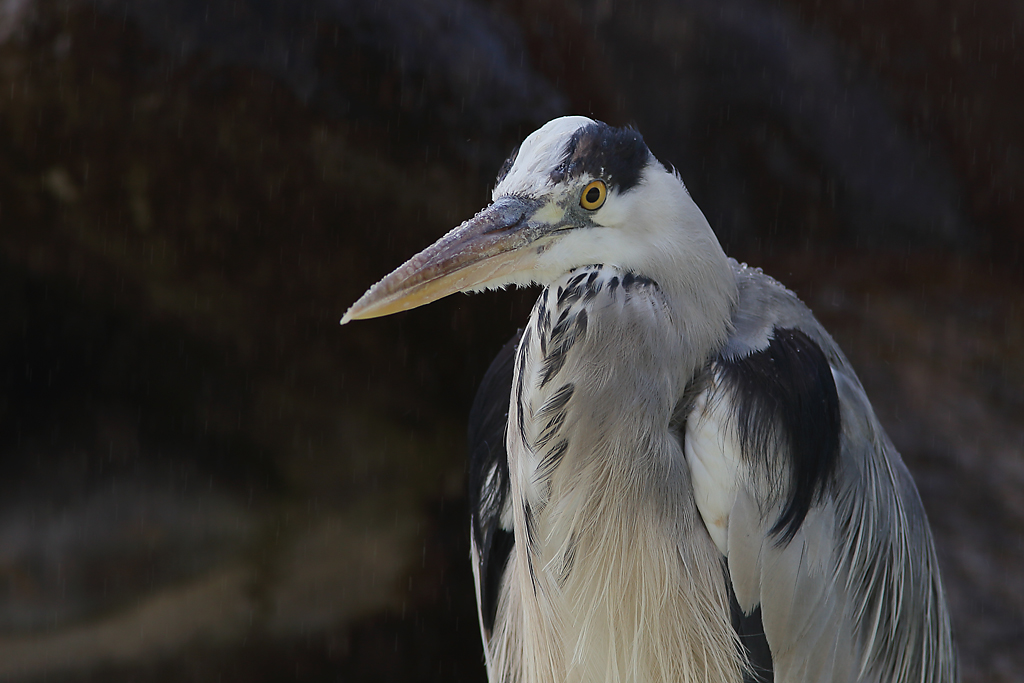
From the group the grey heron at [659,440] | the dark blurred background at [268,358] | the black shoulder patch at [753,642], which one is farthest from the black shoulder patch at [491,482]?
the dark blurred background at [268,358]

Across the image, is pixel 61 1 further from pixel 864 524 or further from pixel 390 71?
pixel 864 524

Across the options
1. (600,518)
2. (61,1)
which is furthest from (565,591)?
(61,1)

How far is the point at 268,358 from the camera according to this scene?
249 cm

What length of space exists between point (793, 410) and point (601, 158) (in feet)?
1.52

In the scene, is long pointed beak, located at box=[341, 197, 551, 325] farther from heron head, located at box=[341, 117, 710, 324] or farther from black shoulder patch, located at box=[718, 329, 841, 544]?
black shoulder patch, located at box=[718, 329, 841, 544]

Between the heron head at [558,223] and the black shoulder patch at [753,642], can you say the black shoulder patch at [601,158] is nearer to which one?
the heron head at [558,223]

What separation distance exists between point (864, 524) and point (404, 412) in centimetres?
146

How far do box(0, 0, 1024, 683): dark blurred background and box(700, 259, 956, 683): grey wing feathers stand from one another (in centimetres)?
104

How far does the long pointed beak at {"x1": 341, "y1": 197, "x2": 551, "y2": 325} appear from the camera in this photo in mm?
1099

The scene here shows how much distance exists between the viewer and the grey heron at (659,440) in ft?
3.75

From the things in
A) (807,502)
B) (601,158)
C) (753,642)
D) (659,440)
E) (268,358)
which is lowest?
(753,642)

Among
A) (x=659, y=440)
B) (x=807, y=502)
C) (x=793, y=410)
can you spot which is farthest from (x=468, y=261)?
(x=807, y=502)

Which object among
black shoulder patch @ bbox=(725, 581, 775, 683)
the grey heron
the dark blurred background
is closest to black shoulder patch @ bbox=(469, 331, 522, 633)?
the grey heron

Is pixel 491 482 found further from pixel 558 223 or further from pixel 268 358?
pixel 268 358
